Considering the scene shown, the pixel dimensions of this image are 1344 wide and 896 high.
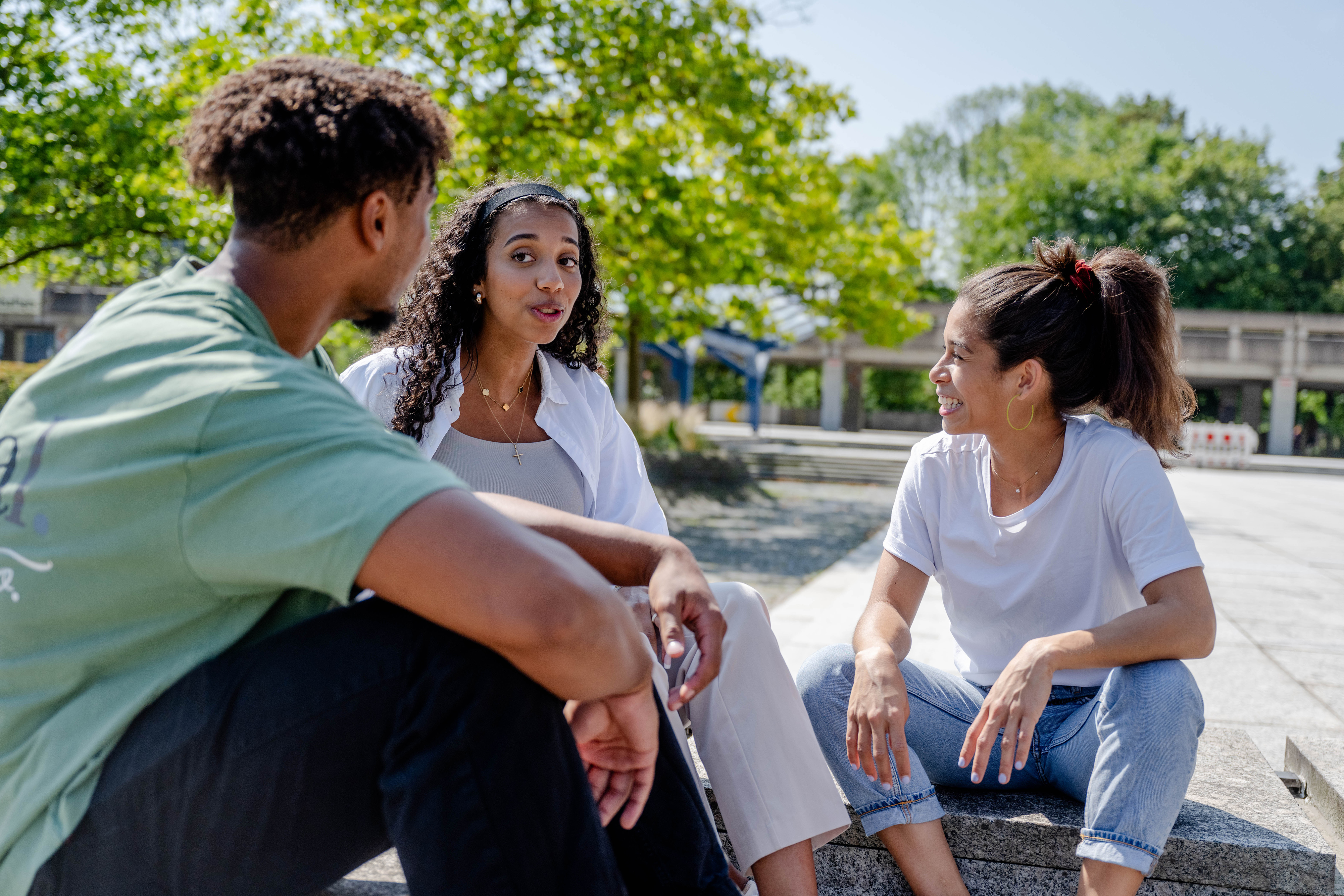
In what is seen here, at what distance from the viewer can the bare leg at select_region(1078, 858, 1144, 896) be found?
1689 millimetres

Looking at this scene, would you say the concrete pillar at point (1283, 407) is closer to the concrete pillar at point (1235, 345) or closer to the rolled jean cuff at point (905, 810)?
the concrete pillar at point (1235, 345)

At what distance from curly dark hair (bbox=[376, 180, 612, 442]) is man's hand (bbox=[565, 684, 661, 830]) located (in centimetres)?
114

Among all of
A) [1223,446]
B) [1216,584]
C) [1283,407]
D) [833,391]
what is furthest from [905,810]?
[1283,407]

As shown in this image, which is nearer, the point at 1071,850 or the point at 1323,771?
the point at 1071,850

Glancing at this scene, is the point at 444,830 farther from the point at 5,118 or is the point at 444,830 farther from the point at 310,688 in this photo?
the point at 5,118

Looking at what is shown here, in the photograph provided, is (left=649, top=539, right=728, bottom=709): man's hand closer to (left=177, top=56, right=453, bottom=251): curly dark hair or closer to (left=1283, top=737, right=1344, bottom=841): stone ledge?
(left=177, top=56, right=453, bottom=251): curly dark hair

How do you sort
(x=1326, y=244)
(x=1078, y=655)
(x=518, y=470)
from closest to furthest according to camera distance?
(x=1078, y=655)
(x=518, y=470)
(x=1326, y=244)

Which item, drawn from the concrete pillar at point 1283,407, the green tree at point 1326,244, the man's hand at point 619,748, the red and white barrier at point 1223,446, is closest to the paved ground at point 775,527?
the man's hand at point 619,748

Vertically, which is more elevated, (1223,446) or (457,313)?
(457,313)

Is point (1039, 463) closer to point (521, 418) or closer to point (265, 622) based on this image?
point (521, 418)

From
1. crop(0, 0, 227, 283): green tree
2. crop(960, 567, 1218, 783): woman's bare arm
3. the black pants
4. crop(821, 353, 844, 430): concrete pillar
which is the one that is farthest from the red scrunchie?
crop(821, 353, 844, 430): concrete pillar

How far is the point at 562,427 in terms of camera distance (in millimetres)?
2373

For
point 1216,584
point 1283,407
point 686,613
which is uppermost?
point 686,613

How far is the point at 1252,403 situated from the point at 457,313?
3700cm
